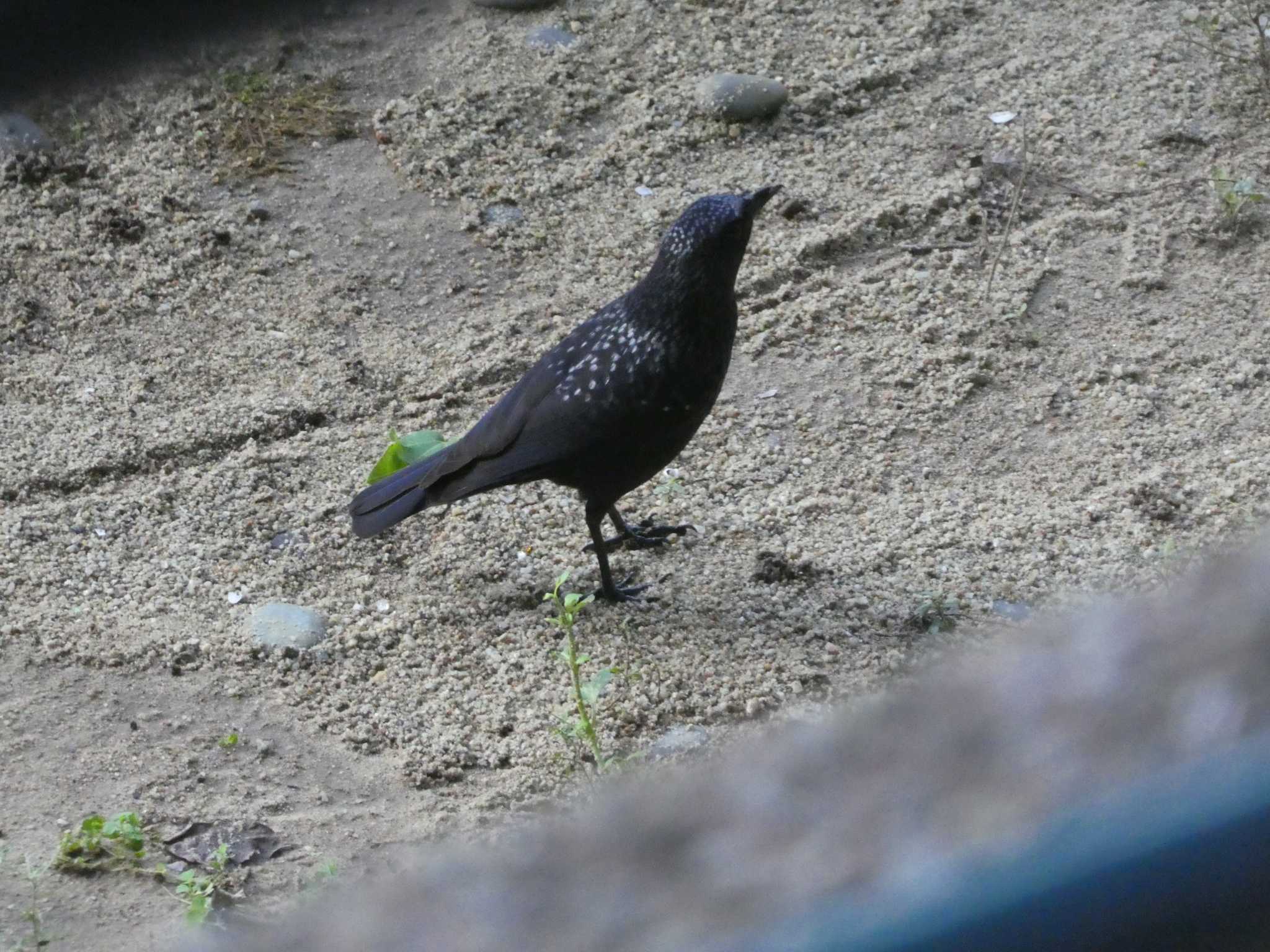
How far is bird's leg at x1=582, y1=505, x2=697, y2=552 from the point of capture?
4.21m

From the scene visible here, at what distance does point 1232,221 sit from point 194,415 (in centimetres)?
362

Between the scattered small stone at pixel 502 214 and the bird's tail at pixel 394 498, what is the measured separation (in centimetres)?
161

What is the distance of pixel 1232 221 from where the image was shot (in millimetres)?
4910

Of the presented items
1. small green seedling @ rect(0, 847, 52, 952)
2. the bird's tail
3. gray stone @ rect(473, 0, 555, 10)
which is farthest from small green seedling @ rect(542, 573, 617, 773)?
gray stone @ rect(473, 0, 555, 10)

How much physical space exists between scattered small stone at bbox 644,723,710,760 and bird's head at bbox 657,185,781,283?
1.21 meters

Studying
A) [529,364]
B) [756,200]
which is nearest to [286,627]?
[529,364]

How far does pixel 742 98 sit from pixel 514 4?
4.18 feet

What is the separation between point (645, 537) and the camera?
4.23m

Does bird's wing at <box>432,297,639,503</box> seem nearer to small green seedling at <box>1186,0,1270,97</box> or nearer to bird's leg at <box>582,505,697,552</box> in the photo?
bird's leg at <box>582,505,697,552</box>

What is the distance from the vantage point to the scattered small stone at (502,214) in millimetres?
5426

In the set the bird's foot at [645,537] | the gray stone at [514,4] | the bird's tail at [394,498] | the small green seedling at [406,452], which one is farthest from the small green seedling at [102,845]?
the gray stone at [514,4]

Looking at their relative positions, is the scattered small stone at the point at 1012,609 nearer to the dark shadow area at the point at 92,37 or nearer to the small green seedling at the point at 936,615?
the small green seedling at the point at 936,615

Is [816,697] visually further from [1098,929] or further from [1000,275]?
[1098,929]

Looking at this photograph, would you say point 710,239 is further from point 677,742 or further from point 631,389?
point 677,742
